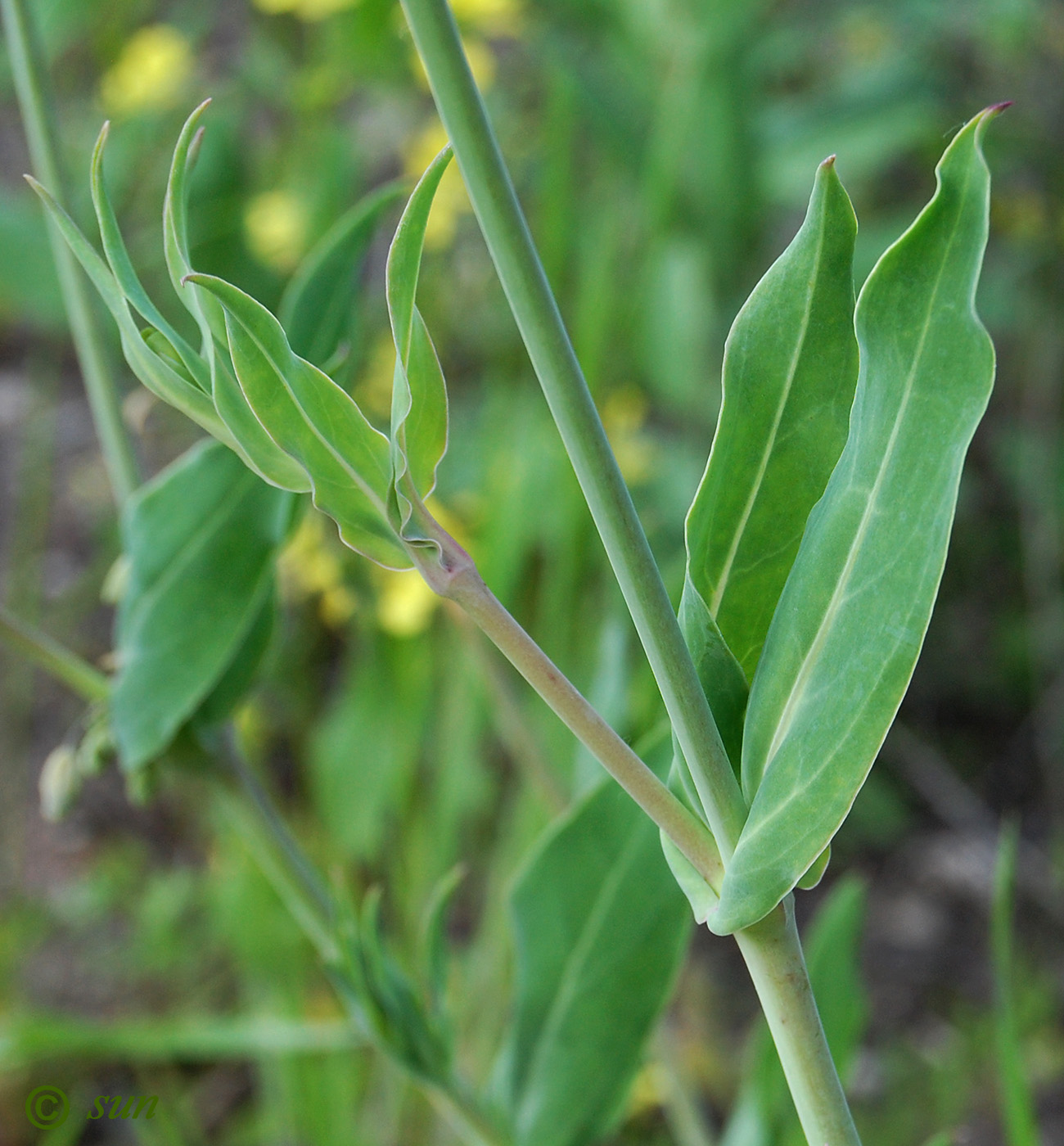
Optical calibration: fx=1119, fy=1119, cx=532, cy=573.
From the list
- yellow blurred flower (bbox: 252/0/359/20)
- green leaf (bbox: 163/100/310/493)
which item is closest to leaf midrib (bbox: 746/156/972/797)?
green leaf (bbox: 163/100/310/493)

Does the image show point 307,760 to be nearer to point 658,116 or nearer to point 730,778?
point 658,116

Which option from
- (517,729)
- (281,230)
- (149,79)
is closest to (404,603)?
(517,729)

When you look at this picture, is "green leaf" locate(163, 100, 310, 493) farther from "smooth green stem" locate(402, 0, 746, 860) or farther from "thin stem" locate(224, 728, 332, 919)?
"thin stem" locate(224, 728, 332, 919)

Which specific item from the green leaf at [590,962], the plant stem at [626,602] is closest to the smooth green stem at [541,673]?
the plant stem at [626,602]

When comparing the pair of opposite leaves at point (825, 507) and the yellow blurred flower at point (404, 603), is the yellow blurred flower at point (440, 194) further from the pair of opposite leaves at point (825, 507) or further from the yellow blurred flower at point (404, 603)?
the pair of opposite leaves at point (825, 507)

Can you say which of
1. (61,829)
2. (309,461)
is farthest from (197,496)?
(61,829)

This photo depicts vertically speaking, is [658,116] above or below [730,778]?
below
